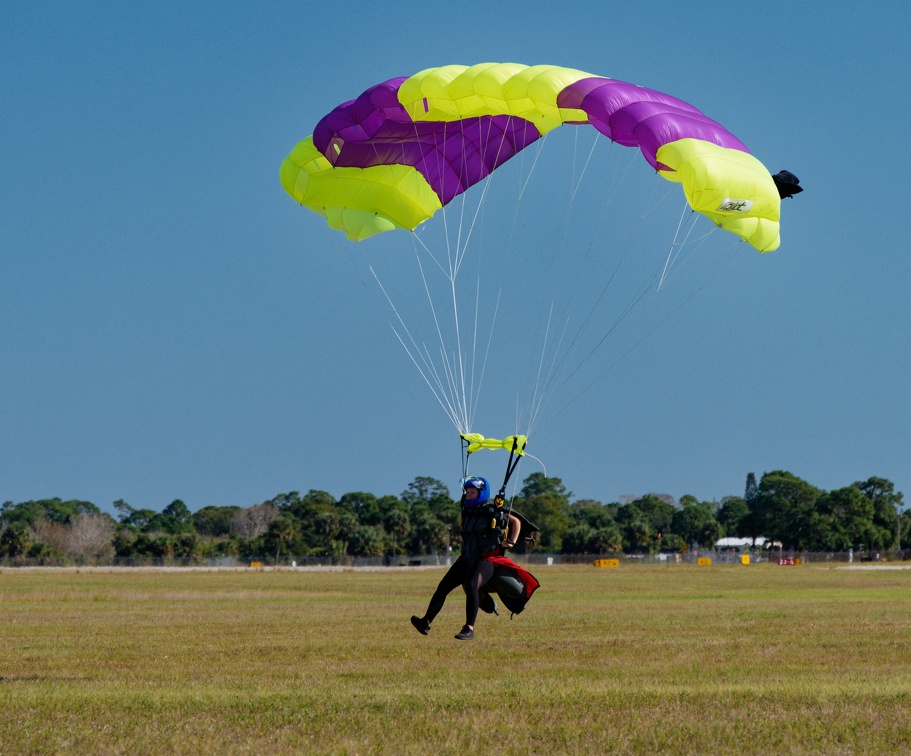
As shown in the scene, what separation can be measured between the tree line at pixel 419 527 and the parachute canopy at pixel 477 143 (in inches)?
2907

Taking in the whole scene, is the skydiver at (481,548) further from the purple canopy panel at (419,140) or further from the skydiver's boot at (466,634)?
the purple canopy panel at (419,140)

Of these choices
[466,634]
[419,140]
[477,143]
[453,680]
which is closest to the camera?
[466,634]

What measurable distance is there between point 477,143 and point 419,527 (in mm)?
87468

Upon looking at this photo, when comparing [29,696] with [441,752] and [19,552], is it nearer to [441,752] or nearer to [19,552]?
[441,752]

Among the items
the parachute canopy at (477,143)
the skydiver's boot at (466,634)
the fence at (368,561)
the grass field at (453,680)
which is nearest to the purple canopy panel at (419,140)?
the parachute canopy at (477,143)

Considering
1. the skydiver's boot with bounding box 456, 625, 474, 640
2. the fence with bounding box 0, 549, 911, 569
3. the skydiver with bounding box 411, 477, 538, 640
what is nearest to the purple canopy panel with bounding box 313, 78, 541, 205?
the skydiver with bounding box 411, 477, 538, 640

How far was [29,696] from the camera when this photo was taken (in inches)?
569

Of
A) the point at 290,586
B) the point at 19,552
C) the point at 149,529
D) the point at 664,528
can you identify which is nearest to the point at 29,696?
the point at 290,586

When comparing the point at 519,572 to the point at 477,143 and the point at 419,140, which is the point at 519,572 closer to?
the point at 419,140

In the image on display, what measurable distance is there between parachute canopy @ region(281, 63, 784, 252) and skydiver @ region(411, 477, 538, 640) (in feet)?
14.3

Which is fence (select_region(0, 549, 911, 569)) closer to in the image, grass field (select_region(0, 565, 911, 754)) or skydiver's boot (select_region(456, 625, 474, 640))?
grass field (select_region(0, 565, 911, 754))

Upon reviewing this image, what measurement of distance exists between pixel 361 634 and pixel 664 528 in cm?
16524

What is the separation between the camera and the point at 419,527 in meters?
105

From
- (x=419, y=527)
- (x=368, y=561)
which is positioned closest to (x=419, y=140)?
(x=368, y=561)
